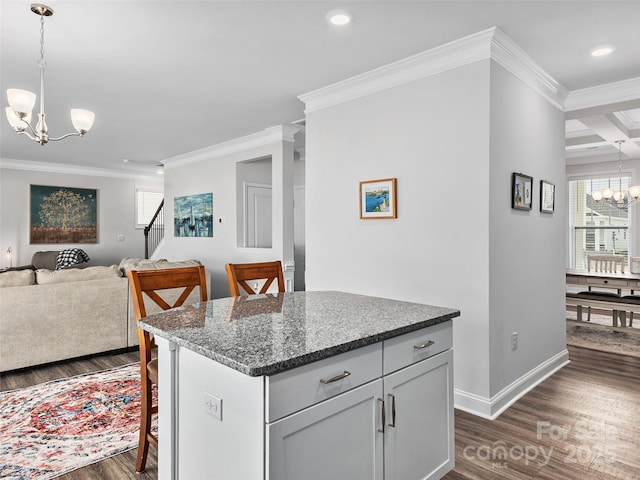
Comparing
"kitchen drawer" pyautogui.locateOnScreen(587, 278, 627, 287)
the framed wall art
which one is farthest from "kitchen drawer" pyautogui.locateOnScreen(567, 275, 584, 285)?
the framed wall art

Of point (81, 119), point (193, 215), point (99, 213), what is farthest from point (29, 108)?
point (99, 213)

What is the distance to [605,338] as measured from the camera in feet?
15.5

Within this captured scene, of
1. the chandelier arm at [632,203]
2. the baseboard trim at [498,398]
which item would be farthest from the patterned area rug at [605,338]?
the chandelier arm at [632,203]

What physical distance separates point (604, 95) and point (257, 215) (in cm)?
455

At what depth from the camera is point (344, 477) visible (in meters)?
1.42

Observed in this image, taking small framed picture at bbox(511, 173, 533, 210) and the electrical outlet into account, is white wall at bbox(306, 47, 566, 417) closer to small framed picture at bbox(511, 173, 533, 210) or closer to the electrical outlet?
small framed picture at bbox(511, 173, 533, 210)

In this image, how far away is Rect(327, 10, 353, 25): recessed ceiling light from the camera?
8.07 feet

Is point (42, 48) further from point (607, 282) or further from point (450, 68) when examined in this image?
point (607, 282)

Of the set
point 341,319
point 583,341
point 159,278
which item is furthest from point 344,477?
point 583,341

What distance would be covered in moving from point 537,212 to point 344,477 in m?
2.88

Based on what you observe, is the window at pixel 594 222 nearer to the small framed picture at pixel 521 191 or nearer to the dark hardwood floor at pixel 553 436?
the dark hardwood floor at pixel 553 436

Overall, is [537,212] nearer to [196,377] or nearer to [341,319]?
[341,319]

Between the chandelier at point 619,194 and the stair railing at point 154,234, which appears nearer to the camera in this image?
the chandelier at point 619,194

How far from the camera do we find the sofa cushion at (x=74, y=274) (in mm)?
3863
